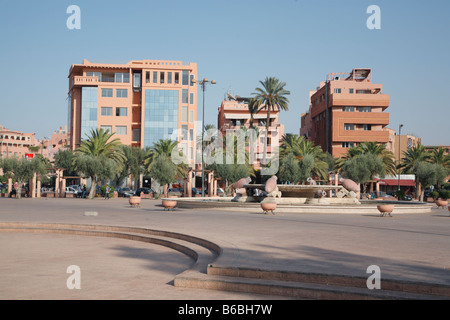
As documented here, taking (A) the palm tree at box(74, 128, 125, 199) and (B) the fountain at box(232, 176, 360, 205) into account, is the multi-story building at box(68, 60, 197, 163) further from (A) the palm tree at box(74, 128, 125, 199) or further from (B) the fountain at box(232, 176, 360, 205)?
(B) the fountain at box(232, 176, 360, 205)

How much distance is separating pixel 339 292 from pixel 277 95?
64128 millimetres

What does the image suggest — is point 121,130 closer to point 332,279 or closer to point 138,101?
point 138,101

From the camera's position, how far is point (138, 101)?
248 feet

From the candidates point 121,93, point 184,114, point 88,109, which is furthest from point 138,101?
point 88,109

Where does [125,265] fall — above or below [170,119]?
below

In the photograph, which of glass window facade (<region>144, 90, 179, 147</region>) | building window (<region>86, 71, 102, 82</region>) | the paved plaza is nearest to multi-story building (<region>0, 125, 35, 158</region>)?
building window (<region>86, 71, 102, 82</region>)

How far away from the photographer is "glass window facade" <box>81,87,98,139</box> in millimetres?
73250

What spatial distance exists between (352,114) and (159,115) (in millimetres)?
32163

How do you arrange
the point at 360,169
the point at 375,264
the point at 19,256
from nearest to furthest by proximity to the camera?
1. the point at 375,264
2. the point at 19,256
3. the point at 360,169

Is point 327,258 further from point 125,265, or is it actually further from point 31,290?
point 31,290

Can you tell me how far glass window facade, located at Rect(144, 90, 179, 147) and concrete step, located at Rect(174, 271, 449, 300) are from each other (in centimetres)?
6673

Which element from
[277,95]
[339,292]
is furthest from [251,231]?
[277,95]

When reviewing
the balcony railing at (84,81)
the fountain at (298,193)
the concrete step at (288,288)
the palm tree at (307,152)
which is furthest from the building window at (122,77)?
the concrete step at (288,288)

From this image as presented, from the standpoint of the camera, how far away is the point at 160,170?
48.3 metres
